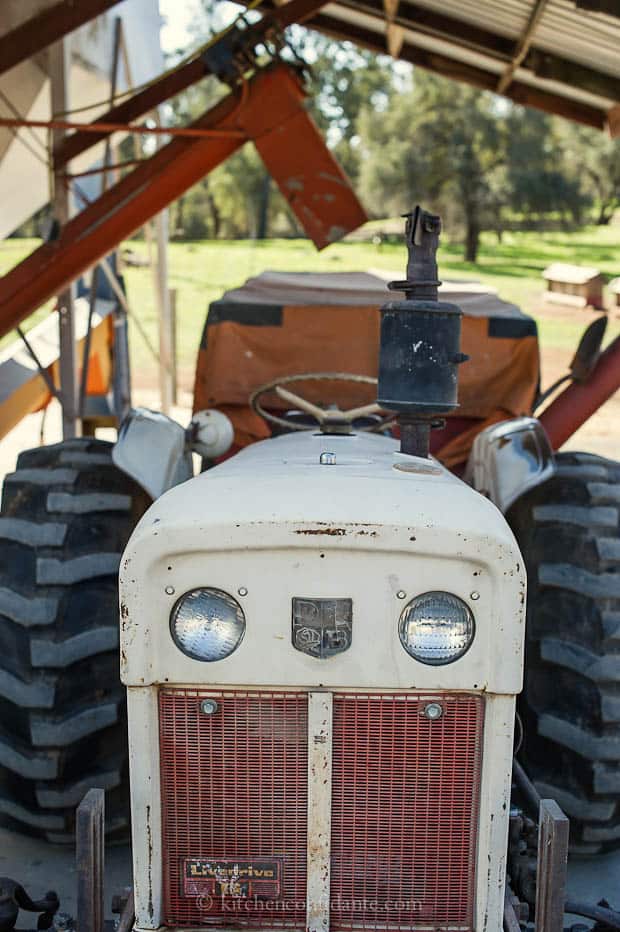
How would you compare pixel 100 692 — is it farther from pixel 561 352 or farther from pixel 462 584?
pixel 561 352

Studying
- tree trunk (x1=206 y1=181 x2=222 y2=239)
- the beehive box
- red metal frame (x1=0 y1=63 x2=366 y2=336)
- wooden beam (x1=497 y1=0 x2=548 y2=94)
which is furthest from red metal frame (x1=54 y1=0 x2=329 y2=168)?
tree trunk (x1=206 y1=181 x2=222 y2=239)

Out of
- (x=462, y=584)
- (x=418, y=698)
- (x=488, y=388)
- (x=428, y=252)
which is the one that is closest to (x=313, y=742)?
(x=418, y=698)

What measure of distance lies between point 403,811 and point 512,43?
6.26 m

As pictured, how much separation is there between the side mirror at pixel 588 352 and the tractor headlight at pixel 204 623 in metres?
2.82

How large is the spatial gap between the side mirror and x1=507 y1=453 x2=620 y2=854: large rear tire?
1115 mm

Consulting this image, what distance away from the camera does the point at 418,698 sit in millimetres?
2650

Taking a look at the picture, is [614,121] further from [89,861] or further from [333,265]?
[333,265]

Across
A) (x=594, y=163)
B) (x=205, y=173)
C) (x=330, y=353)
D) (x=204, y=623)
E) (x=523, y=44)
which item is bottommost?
(x=204, y=623)

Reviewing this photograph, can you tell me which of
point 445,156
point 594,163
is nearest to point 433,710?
point 445,156

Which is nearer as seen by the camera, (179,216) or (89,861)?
(89,861)

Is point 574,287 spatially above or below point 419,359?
above

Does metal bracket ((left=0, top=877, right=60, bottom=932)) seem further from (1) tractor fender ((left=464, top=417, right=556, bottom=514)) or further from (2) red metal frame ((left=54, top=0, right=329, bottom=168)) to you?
(2) red metal frame ((left=54, top=0, right=329, bottom=168))

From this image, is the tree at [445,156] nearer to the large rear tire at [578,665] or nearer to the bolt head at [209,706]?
the large rear tire at [578,665]

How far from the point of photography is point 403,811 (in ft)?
8.94
